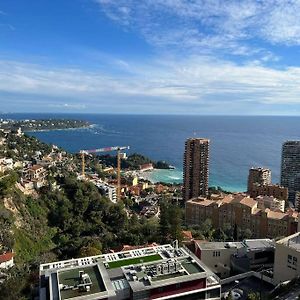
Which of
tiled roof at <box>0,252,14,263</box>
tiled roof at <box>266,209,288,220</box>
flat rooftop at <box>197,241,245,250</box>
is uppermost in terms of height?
flat rooftop at <box>197,241,245,250</box>

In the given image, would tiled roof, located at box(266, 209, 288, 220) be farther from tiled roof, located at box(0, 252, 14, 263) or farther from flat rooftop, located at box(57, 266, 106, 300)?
flat rooftop, located at box(57, 266, 106, 300)

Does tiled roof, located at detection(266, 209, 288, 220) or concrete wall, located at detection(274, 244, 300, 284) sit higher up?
concrete wall, located at detection(274, 244, 300, 284)

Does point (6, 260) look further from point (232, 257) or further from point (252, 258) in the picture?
point (252, 258)

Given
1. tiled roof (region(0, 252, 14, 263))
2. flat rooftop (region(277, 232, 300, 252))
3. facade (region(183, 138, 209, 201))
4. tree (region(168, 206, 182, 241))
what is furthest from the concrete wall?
facade (region(183, 138, 209, 201))

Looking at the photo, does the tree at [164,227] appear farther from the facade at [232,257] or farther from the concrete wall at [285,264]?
the concrete wall at [285,264]

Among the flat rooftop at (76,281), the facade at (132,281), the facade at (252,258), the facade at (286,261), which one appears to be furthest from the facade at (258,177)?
the flat rooftop at (76,281)

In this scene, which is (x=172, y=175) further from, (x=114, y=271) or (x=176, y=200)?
(x=114, y=271)

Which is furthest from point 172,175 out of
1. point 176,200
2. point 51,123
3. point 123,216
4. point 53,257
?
point 51,123

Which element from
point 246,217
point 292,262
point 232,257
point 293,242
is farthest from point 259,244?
point 246,217
